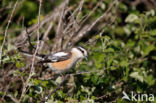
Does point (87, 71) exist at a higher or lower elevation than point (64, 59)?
lower

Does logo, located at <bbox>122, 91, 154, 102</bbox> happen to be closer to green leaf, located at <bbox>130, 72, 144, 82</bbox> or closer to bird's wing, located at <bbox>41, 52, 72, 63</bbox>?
green leaf, located at <bbox>130, 72, 144, 82</bbox>

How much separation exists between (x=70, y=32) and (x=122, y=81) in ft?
4.51

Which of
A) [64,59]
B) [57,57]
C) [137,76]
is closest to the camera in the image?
[137,76]

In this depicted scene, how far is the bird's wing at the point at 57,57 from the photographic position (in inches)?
188

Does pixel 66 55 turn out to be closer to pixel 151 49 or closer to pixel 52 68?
pixel 52 68

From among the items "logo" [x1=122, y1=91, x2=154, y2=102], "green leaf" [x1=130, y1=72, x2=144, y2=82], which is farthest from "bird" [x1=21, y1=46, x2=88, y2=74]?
"logo" [x1=122, y1=91, x2=154, y2=102]

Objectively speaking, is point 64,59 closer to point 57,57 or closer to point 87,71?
point 57,57

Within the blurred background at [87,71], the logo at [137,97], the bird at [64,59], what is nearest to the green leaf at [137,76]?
the blurred background at [87,71]

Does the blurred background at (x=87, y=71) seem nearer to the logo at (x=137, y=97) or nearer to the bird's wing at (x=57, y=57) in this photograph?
the logo at (x=137, y=97)

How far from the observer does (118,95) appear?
4832 mm

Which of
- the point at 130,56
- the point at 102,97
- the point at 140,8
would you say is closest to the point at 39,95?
the point at 102,97

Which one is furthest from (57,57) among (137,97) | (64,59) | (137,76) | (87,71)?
(137,97)

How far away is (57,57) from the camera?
15.9 feet

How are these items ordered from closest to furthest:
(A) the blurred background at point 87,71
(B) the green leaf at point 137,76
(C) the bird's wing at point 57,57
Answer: (A) the blurred background at point 87,71 → (B) the green leaf at point 137,76 → (C) the bird's wing at point 57,57
